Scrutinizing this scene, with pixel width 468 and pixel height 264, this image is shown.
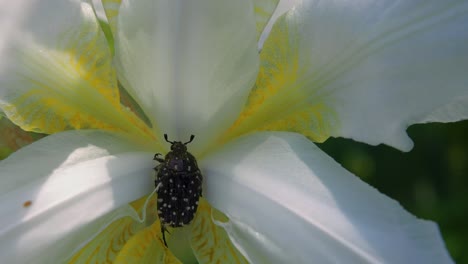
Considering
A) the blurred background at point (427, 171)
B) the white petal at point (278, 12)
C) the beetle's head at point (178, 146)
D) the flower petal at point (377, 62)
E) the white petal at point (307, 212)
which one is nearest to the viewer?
the white petal at point (307, 212)

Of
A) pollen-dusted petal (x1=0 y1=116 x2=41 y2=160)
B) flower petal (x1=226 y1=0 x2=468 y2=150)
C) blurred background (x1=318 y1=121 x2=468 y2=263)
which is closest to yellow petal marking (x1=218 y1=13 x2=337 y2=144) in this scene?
flower petal (x1=226 y1=0 x2=468 y2=150)

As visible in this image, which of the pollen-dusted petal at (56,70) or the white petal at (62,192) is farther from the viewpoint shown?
the pollen-dusted petal at (56,70)

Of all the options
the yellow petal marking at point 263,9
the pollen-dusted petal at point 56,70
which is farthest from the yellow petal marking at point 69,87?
the yellow petal marking at point 263,9

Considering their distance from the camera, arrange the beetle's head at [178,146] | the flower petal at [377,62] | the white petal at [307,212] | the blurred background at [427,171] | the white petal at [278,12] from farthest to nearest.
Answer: the blurred background at [427,171] < the white petal at [278,12] < the beetle's head at [178,146] < the flower petal at [377,62] < the white petal at [307,212]

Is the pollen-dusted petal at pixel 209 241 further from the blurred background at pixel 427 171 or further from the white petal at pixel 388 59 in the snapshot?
the blurred background at pixel 427 171

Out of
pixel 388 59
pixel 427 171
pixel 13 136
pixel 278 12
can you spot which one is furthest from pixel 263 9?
pixel 427 171

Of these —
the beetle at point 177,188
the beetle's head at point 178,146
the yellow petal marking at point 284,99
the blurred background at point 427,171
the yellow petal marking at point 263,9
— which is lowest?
the blurred background at point 427,171
